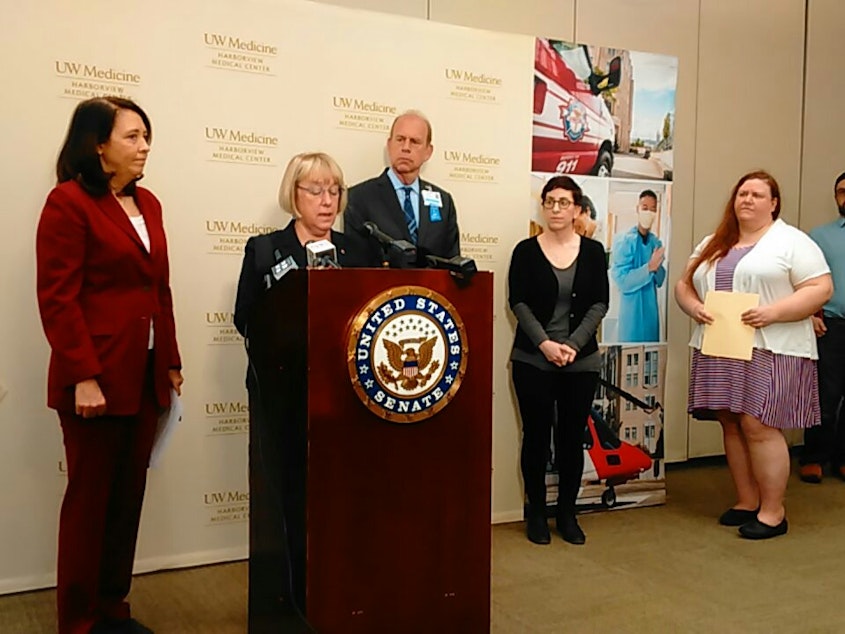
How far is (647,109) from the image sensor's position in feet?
13.9

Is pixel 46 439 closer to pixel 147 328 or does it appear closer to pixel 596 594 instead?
pixel 147 328

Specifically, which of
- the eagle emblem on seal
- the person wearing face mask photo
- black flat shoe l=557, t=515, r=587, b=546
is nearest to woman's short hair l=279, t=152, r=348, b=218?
the eagle emblem on seal

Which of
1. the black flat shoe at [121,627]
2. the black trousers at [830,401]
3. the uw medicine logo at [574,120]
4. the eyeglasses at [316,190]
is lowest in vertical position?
the black flat shoe at [121,627]

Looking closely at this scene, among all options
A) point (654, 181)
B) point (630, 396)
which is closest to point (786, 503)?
point (630, 396)

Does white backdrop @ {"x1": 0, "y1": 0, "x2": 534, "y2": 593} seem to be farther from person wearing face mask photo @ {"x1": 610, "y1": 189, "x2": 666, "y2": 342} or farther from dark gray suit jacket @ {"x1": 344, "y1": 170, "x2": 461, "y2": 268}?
person wearing face mask photo @ {"x1": 610, "y1": 189, "x2": 666, "y2": 342}

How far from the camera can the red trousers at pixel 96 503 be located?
241 cm

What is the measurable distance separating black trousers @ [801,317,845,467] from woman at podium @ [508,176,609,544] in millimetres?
1896

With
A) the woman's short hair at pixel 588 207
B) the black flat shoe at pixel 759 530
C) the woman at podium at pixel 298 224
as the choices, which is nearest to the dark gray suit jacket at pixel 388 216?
the woman at podium at pixel 298 224

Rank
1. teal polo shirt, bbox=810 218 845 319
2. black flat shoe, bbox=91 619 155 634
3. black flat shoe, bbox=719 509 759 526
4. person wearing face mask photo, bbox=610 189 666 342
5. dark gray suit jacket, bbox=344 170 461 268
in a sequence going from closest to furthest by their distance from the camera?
black flat shoe, bbox=91 619 155 634 → dark gray suit jacket, bbox=344 170 461 268 → black flat shoe, bbox=719 509 759 526 → person wearing face mask photo, bbox=610 189 666 342 → teal polo shirt, bbox=810 218 845 319

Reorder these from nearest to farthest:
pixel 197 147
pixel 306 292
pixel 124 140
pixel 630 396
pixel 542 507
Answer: pixel 306 292 → pixel 124 140 → pixel 197 147 → pixel 542 507 → pixel 630 396

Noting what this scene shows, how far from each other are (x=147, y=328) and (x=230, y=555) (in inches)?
51.0

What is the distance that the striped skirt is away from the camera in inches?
144

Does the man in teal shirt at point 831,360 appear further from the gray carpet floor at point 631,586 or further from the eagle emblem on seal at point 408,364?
the eagle emblem on seal at point 408,364

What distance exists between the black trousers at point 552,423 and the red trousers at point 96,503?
1.71 m
